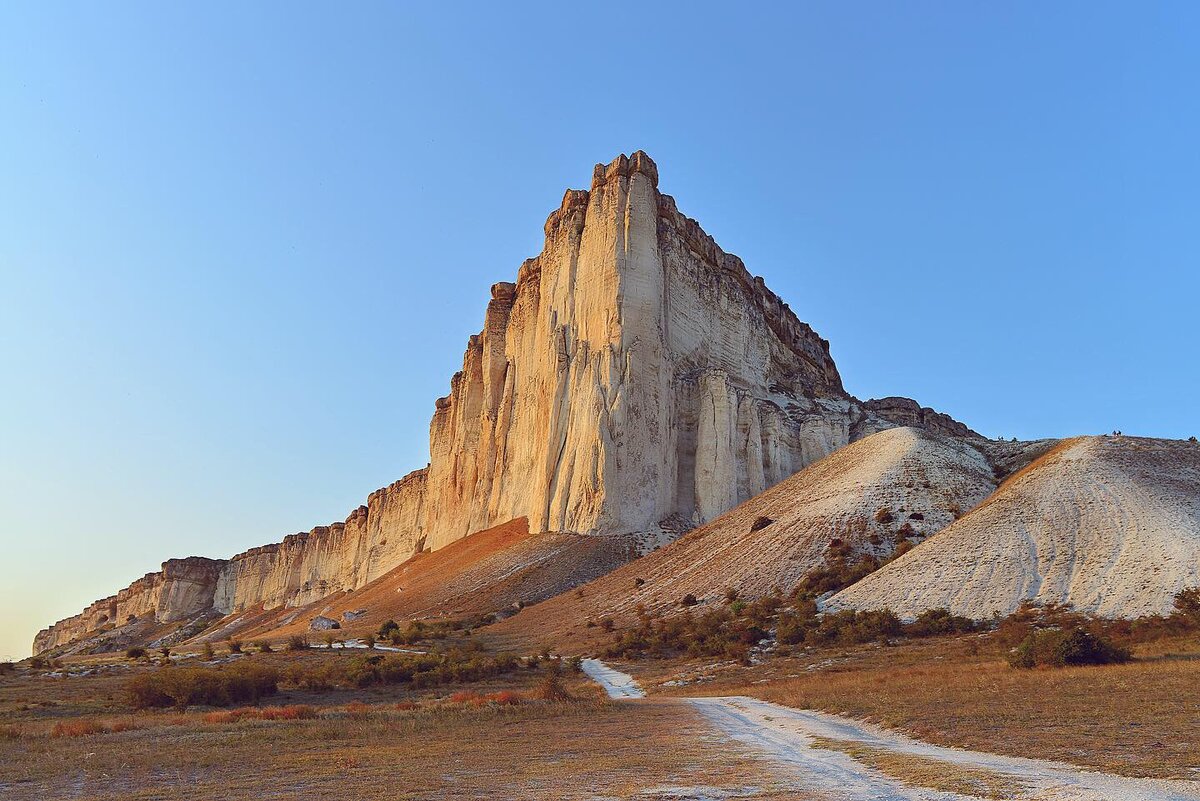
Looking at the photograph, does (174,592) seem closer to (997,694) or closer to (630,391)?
(630,391)

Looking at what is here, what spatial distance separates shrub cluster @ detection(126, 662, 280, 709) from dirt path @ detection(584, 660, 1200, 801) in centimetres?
1329

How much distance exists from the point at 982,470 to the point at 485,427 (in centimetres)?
4665

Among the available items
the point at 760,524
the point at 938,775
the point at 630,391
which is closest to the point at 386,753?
the point at 938,775

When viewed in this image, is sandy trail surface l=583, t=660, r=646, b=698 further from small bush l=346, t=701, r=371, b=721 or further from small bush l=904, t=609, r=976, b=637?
small bush l=904, t=609, r=976, b=637

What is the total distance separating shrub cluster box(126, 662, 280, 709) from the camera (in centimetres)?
1955

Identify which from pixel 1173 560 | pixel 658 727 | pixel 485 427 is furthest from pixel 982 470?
pixel 485 427

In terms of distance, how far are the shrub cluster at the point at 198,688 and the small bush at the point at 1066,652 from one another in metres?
18.8

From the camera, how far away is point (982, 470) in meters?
Answer: 42.2

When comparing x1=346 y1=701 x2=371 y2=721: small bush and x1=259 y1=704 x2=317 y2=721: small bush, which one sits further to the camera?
x1=259 y1=704 x2=317 y2=721: small bush

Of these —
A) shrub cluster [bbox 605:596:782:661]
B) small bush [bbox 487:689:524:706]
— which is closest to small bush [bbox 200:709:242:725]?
small bush [bbox 487:689:524:706]

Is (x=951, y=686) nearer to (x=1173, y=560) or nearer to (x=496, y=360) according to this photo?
(x=1173, y=560)

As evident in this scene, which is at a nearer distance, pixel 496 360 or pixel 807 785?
pixel 807 785

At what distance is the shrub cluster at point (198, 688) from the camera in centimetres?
1955

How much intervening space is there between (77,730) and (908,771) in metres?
13.4
